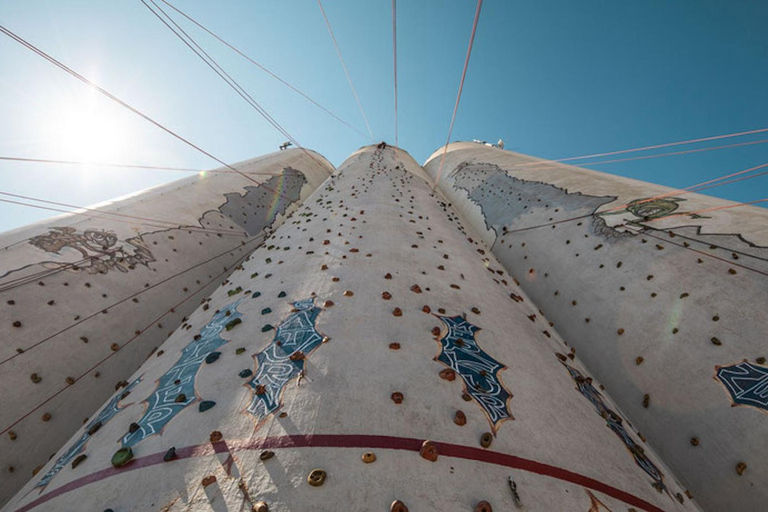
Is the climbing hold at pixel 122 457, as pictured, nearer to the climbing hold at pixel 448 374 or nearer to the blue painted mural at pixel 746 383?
the climbing hold at pixel 448 374

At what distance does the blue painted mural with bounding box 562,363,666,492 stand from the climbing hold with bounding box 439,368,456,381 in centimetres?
142

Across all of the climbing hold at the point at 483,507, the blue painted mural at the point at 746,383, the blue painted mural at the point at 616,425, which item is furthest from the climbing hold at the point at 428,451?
the blue painted mural at the point at 746,383

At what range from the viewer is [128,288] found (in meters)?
4.98

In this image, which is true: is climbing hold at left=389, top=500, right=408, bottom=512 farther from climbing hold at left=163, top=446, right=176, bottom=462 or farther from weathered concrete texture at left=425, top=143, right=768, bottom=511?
weathered concrete texture at left=425, top=143, right=768, bottom=511

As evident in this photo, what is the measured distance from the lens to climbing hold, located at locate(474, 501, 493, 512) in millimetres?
1526

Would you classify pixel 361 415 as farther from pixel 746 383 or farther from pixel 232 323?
pixel 746 383

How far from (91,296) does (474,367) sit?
5.35 m

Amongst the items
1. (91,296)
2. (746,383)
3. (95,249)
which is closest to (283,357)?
(91,296)

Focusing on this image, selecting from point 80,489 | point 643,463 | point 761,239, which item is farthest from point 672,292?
point 80,489

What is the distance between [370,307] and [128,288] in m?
4.34

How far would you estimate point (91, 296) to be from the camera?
451cm

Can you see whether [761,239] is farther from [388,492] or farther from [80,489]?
[80,489]

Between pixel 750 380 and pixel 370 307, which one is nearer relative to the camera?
pixel 750 380

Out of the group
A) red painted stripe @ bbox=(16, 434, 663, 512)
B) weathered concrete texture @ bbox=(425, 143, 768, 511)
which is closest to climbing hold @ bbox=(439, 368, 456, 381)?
red painted stripe @ bbox=(16, 434, 663, 512)
